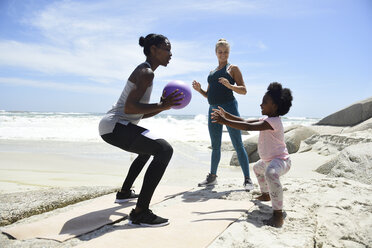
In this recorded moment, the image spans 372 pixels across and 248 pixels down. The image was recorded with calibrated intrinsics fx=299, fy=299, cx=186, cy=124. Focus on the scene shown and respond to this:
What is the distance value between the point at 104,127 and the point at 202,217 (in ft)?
4.82

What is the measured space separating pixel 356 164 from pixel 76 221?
4.49 m

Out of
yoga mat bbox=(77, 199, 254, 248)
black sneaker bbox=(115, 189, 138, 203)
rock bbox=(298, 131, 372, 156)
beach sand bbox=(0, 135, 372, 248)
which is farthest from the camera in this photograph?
rock bbox=(298, 131, 372, 156)

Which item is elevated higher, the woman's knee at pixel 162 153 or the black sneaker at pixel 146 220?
the woman's knee at pixel 162 153

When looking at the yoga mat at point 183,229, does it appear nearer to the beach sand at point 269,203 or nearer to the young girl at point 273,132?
the beach sand at point 269,203

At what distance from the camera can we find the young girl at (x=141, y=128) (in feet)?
Answer: 10.2

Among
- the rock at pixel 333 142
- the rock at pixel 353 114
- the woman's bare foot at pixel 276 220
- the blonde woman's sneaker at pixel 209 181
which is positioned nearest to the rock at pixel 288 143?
the rock at pixel 333 142

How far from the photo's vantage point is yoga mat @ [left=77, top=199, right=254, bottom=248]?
8.59ft

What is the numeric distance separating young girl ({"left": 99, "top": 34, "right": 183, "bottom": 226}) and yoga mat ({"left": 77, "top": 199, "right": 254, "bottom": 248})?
20cm

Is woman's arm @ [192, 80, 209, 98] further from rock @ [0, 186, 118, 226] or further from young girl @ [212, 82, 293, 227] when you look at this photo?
rock @ [0, 186, 118, 226]

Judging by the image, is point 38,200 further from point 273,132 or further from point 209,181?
point 273,132

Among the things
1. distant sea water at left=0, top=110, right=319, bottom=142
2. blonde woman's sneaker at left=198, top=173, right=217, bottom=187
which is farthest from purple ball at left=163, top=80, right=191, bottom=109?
distant sea water at left=0, top=110, right=319, bottom=142

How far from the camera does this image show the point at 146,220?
3.09 meters

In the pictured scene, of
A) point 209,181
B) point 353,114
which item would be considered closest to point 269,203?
point 209,181

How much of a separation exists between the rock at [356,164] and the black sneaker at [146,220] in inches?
139
